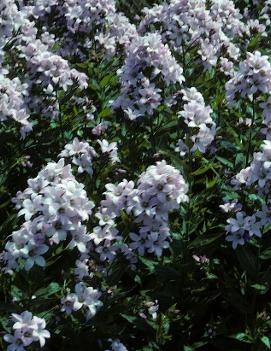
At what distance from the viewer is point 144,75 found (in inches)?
206

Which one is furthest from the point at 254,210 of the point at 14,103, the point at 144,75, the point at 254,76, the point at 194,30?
the point at 194,30

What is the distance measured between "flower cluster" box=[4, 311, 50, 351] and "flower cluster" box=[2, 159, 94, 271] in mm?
270

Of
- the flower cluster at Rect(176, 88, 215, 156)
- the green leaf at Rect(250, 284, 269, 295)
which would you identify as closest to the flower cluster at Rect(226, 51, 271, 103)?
the flower cluster at Rect(176, 88, 215, 156)

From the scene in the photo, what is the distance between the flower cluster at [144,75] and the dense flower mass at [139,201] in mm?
11

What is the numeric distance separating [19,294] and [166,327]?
0.93 m

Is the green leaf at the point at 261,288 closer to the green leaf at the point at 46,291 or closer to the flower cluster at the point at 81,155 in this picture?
the green leaf at the point at 46,291

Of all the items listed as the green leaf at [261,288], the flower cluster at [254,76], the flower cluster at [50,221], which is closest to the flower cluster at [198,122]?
the flower cluster at [254,76]

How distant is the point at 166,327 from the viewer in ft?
13.9

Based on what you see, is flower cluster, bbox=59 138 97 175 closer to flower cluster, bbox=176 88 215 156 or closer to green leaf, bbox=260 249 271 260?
flower cluster, bbox=176 88 215 156

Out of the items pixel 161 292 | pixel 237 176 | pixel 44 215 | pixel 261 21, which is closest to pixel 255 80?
pixel 237 176

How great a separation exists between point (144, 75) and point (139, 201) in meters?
1.67

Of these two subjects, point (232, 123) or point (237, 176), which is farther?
point (232, 123)

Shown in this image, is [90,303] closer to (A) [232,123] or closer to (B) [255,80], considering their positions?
(B) [255,80]

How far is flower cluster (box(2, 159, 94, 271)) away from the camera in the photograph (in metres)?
3.65
